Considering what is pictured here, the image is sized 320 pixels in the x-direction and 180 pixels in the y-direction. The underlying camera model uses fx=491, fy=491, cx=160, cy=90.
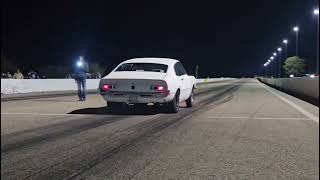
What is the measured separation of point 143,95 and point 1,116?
3.58 meters

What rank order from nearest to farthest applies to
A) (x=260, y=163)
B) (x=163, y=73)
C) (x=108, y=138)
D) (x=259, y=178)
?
1. (x=259, y=178)
2. (x=260, y=163)
3. (x=108, y=138)
4. (x=163, y=73)

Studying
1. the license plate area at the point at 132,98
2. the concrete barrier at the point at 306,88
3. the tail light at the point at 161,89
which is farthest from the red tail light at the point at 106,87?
the concrete barrier at the point at 306,88

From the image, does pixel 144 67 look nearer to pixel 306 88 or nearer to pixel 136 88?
pixel 136 88

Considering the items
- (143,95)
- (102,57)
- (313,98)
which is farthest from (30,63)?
(143,95)

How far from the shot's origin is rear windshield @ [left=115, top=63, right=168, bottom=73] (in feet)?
45.7

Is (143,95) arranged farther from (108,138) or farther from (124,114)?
(108,138)

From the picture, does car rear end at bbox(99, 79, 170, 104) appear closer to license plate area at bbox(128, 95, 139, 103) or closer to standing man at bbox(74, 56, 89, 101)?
license plate area at bbox(128, 95, 139, 103)

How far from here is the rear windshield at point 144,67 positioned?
548 inches

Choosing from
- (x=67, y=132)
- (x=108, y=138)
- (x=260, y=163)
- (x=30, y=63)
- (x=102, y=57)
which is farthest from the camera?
(x=102, y=57)

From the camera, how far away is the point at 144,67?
14.4 metres

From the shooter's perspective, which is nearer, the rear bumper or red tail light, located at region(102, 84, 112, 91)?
the rear bumper

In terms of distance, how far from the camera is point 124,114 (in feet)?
42.6

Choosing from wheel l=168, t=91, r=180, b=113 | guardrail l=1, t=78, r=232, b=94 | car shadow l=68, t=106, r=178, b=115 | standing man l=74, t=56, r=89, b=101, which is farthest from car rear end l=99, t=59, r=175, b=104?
guardrail l=1, t=78, r=232, b=94

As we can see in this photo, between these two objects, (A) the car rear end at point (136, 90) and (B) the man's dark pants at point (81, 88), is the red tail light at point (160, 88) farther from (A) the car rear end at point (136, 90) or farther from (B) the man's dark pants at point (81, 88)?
(B) the man's dark pants at point (81, 88)
